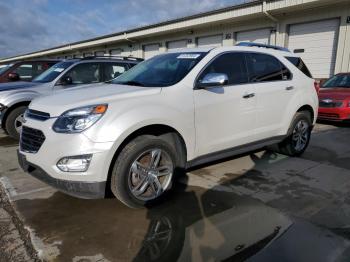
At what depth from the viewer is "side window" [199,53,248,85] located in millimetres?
4082

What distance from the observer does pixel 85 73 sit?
7.23 metres

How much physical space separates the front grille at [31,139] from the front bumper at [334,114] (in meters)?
8.01

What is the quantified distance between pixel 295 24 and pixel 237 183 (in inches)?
454

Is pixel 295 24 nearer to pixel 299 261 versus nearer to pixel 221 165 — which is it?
pixel 221 165

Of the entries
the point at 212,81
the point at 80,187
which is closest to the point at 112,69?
the point at 212,81

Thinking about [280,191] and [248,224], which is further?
[280,191]

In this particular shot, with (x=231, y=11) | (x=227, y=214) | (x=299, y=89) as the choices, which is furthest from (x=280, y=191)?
(x=231, y=11)

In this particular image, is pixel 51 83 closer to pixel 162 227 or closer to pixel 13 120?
pixel 13 120

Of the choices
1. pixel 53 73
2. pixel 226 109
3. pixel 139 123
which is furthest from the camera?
pixel 53 73

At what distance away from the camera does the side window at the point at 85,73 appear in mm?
7066

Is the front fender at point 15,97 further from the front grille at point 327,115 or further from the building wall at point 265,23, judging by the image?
the building wall at point 265,23

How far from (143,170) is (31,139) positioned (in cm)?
126

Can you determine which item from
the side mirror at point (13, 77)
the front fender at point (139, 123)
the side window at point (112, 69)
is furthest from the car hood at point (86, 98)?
the side mirror at point (13, 77)

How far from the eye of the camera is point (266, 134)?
479cm
